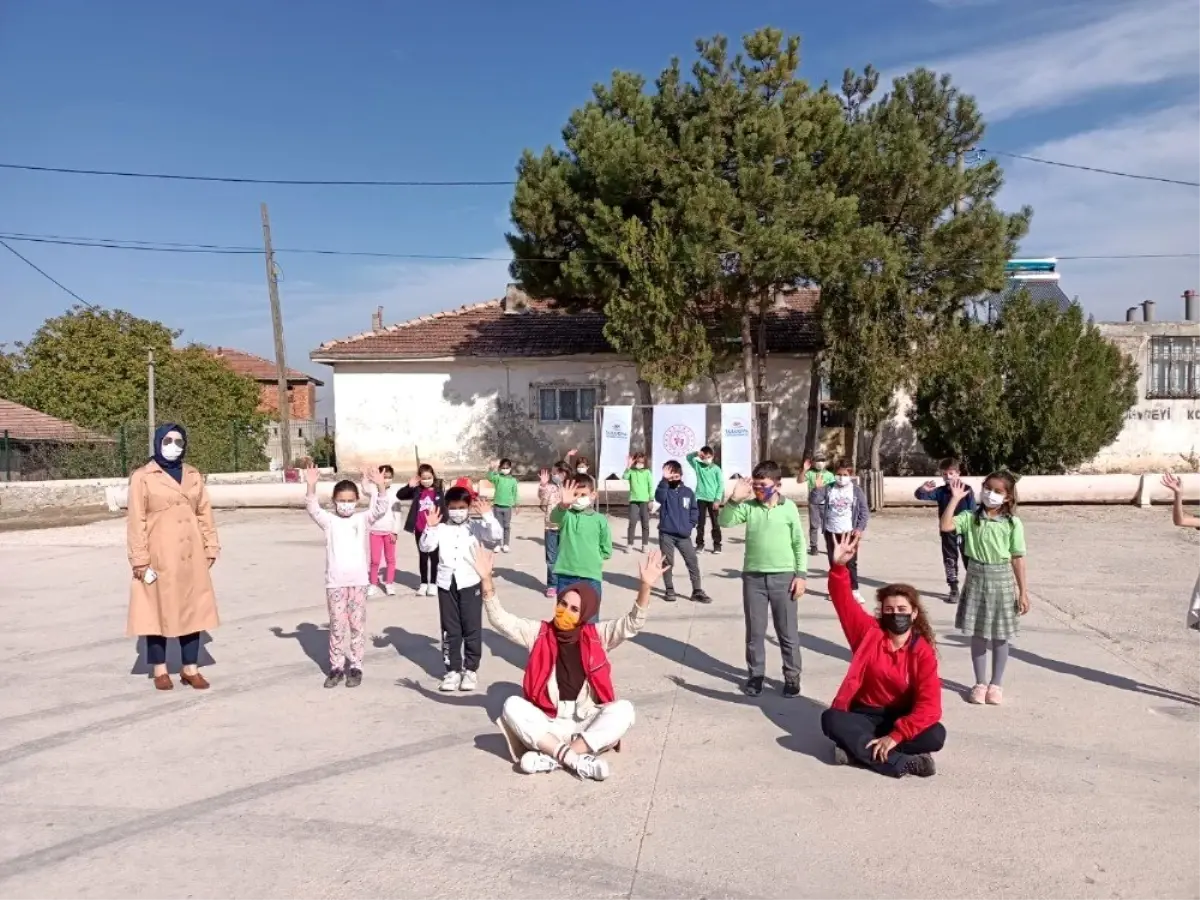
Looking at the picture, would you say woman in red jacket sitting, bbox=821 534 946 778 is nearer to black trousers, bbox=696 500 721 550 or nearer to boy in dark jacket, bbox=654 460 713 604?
boy in dark jacket, bbox=654 460 713 604

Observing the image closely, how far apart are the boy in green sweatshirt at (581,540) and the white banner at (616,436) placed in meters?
11.0

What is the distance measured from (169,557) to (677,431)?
12.8 meters

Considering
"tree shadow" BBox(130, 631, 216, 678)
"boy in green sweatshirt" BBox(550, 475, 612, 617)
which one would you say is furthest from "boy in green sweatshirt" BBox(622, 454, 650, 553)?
"tree shadow" BBox(130, 631, 216, 678)

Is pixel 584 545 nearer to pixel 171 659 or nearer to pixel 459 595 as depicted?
pixel 459 595

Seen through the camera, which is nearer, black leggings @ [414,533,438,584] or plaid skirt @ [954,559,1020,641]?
plaid skirt @ [954,559,1020,641]

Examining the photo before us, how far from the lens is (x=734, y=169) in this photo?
2022 centimetres

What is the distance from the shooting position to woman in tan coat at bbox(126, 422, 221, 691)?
6.67 m

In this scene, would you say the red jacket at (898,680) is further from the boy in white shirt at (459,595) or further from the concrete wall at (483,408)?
the concrete wall at (483,408)

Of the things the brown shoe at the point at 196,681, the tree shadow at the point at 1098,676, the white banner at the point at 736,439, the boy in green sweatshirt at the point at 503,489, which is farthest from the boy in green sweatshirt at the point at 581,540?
the white banner at the point at 736,439

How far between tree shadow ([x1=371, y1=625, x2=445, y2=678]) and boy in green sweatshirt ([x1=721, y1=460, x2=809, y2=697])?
244 cm

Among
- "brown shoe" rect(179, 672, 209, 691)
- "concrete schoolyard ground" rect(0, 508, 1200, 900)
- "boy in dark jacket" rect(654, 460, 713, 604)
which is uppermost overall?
"boy in dark jacket" rect(654, 460, 713, 604)

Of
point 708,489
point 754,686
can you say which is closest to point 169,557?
point 754,686

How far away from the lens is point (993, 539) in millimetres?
6535

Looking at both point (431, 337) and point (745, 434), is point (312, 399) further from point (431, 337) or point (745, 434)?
point (745, 434)
